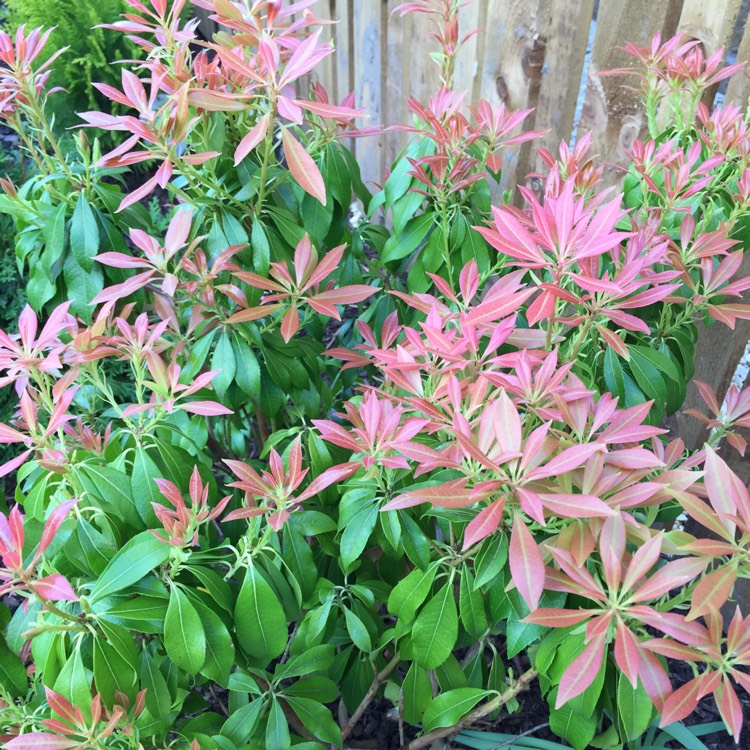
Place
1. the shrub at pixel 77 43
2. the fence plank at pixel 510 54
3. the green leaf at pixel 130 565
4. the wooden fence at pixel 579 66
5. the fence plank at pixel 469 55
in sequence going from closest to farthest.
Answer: the green leaf at pixel 130 565 < the wooden fence at pixel 579 66 < the fence plank at pixel 510 54 < the fence plank at pixel 469 55 < the shrub at pixel 77 43

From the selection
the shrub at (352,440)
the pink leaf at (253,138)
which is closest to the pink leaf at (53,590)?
the shrub at (352,440)

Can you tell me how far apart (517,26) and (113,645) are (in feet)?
7.48

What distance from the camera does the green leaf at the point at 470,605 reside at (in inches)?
46.6

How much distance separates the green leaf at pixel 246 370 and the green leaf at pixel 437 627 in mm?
579

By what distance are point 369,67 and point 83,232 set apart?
2.60 meters

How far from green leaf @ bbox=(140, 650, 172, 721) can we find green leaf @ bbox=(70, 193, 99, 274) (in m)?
0.85

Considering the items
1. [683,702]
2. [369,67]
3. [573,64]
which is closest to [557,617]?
[683,702]

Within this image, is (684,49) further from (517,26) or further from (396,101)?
(396,101)

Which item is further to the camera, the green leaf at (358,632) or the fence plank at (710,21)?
the fence plank at (710,21)

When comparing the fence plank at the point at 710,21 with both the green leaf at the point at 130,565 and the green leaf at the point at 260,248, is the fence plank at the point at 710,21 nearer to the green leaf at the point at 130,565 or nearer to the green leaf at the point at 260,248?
the green leaf at the point at 260,248

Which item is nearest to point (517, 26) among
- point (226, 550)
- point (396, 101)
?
point (396, 101)

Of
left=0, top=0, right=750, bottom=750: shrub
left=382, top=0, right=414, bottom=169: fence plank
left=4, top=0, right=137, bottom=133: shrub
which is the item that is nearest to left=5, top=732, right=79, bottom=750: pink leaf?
left=0, top=0, right=750, bottom=750: shrub

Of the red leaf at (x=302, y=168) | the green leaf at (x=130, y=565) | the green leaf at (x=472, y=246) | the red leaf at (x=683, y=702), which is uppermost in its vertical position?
the red leaf at (x=302, y=168)

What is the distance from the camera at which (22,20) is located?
159 inches
